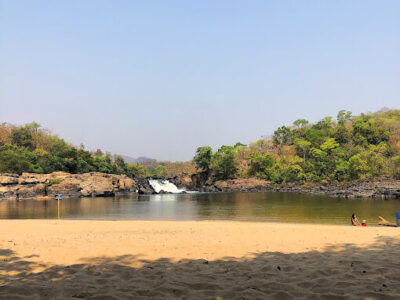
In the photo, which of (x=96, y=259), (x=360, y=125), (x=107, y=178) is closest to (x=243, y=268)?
(x=96, y=259)

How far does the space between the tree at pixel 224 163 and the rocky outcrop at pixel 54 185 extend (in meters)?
36.8

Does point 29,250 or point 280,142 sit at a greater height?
point 280,142

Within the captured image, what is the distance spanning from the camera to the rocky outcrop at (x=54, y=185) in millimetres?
64762

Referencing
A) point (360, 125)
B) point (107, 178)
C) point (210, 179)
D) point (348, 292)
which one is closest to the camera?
point (348, 292)

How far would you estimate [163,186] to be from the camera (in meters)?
91.6

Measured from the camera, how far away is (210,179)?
346ft

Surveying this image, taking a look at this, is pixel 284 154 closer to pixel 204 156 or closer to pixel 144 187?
pixel 204 156

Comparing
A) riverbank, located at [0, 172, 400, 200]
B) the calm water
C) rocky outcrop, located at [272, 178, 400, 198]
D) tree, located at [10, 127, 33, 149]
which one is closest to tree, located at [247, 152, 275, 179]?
riverbank, located at [0, 172, 400, 200]

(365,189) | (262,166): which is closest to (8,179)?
(262,166)

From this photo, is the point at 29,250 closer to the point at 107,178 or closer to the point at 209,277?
the point at 209,277

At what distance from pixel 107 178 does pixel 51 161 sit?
17719 millimetres

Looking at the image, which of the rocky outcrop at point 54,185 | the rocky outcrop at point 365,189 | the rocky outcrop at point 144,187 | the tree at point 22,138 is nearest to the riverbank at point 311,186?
the rocky outcrop at point 365,189

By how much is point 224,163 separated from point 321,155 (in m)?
30.8

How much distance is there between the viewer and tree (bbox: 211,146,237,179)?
101375 millimetres
